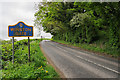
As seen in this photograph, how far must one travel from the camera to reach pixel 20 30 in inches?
216

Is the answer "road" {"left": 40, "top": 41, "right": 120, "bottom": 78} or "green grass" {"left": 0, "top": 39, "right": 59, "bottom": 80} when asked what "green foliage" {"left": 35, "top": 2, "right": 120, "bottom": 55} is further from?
"green grass" {"left": 0, "top": 39, "right": 59, "bottom": 80}

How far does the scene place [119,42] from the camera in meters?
9.62

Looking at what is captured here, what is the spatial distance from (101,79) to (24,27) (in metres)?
5.56

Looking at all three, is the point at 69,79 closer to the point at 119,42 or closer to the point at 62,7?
the point at 119,42

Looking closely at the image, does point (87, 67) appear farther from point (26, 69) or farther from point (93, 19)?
point (93, 19)

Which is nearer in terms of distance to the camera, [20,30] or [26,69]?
[26,69]

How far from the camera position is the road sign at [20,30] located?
5176 mm

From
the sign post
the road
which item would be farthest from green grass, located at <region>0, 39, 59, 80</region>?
the sign post

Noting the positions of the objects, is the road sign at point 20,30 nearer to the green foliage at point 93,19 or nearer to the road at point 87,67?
the road at point 87,67

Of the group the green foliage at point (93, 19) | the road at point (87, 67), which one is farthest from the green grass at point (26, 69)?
the green foliage at point (93, 19)

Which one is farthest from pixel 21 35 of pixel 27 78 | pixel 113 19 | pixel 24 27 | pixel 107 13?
pixel 113 19

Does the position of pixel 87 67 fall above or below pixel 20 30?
below

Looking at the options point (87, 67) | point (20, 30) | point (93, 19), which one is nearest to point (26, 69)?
point (20, 30)

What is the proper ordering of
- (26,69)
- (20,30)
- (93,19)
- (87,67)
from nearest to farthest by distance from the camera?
(26,69)
(20,30)
(87,67)
(93,19)
